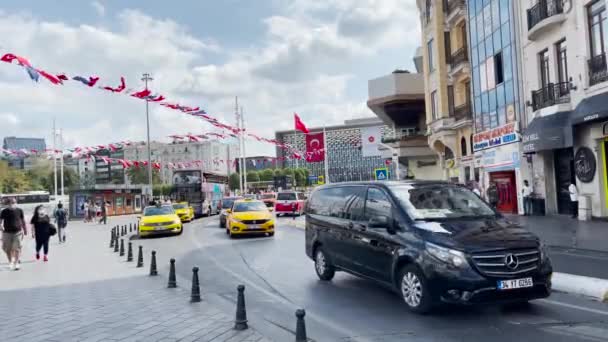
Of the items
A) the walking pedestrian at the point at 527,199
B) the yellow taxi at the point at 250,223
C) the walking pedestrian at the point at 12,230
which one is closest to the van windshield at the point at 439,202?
the walking pedestrian at the point at 12,230

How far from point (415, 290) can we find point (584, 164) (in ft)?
50.3

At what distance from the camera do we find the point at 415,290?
6461 mm

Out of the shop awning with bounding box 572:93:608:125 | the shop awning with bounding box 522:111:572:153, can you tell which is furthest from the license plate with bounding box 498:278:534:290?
the shop awning with bounding box 522:111:572:153

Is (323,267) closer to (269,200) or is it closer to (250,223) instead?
(250,223)

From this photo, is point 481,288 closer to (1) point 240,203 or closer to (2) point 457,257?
(2) point 457,257

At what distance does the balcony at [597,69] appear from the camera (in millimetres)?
17047

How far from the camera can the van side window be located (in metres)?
7.38

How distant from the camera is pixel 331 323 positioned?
6.32 meters

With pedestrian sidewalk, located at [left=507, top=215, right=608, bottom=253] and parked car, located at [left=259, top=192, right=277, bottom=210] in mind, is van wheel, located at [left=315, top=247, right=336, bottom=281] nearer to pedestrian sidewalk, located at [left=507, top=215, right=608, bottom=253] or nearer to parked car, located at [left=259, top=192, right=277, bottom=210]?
pedestrian sidewalk, located at [left=507, top=215, right=608, bottom=253]

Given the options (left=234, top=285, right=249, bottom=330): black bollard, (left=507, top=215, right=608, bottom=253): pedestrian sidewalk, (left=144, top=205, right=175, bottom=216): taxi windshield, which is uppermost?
(left=144, top=205, right=175, bottom=216): taxi windshield

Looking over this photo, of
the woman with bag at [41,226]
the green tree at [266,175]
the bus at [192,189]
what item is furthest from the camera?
the green tree at [266,175]

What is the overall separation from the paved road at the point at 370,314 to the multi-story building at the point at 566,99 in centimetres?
1207

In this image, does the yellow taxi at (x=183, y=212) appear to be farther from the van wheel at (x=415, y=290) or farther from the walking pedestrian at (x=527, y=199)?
the van wheel at (x=415, y=290)

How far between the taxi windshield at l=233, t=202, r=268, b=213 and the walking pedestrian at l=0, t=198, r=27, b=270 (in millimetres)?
9295
